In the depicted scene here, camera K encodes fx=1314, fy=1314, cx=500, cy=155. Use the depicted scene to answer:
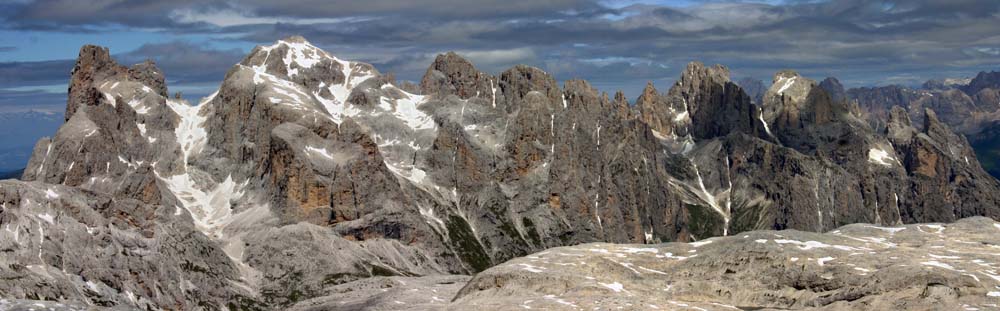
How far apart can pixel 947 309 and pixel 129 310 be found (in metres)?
120

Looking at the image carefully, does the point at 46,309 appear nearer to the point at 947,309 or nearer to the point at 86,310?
the point at 86,310

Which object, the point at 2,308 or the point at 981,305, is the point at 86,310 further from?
the point at 981,305

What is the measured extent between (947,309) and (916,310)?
14.7 feet

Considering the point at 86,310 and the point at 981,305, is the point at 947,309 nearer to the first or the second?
the point at 981,305

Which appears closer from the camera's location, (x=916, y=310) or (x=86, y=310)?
(x=86, y=310)

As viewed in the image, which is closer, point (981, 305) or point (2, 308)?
point (2, 308)

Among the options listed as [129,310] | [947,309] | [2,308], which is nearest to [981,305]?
[947,309]

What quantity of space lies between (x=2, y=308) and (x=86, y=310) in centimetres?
1080

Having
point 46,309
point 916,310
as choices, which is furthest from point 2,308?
point 916,310

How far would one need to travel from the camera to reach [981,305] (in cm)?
19800

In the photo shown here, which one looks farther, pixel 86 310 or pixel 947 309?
pixel 947 309

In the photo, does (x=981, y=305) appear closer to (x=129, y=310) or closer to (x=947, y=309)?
(x=947, y=309)

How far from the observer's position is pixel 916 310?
654ft

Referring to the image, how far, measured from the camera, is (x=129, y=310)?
603 ft
